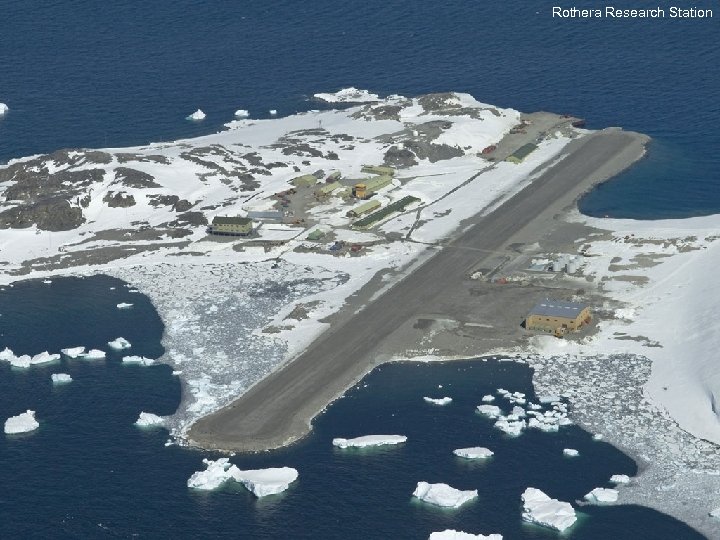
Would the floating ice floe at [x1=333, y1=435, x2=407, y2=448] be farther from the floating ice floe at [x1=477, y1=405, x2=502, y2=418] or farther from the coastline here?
the floating ice floe at [x1=477, y1=405, x2=502, y2=418]

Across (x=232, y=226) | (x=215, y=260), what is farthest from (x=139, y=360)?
(x=232, y=226)

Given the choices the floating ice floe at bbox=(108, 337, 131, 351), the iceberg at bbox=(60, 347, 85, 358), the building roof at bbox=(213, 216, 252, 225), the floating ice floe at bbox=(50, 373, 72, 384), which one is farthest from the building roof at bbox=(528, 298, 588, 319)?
the floating ice floe at bbox=(50, 373, 72, 384)

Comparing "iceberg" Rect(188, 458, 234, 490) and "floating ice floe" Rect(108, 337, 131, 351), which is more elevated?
"floating ice floe" Rect(108, 337, 131, 351)

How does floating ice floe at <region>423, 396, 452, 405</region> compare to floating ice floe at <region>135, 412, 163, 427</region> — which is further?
floating ice floe at <region>423, 396, 452, 405</region>

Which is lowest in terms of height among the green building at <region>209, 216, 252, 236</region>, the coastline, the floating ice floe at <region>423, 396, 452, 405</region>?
the floating ice floe at <region>423, 396, 452, 405</region>

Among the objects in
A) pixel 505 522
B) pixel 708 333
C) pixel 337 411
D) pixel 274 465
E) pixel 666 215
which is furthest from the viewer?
pixel 666 215

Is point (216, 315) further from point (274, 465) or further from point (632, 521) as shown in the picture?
point (632, 521)

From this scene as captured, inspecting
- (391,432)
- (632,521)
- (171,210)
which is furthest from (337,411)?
(171,210)
